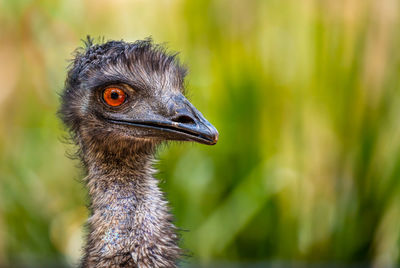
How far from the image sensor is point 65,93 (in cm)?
271

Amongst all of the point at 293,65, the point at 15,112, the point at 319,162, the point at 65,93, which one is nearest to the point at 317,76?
the point at 293,65

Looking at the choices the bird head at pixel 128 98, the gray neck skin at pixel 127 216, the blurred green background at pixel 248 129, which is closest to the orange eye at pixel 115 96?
the bird head at pixel 128 98

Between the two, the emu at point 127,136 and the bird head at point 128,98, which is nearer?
the emu at point 127,136

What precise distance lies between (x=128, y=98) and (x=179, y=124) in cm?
23

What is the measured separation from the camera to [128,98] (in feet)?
8.27

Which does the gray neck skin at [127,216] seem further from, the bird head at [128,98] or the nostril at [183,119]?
the nostril at [183,119]

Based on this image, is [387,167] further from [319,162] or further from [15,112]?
[15,112]

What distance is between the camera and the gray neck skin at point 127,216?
2.30m

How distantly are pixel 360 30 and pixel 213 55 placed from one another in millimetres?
983

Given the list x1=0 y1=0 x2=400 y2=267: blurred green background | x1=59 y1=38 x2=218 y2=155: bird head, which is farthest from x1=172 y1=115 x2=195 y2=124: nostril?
x1=0 y1=0 x2=400 y2=267: blurred green background

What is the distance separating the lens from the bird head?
8.07ft

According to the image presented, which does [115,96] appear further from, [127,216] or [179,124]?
[127,216]

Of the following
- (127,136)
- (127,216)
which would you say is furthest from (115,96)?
(127,216)

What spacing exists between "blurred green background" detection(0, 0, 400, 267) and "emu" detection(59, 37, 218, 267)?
2025 mm
